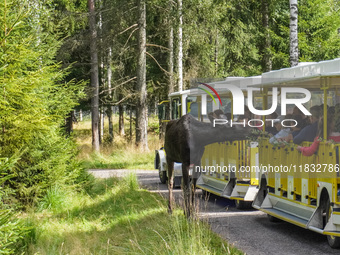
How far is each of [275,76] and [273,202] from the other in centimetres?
239

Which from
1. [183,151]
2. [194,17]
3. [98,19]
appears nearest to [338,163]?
[183,151]

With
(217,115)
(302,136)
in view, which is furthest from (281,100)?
(302,136)

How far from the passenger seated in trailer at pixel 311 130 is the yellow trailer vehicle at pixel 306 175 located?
18cm

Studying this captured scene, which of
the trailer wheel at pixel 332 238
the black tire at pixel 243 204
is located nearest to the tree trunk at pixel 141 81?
the black tire at pixel 243 204

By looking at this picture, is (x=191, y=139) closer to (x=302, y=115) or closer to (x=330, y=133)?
(x=302, y=115)

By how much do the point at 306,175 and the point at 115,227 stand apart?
390cm

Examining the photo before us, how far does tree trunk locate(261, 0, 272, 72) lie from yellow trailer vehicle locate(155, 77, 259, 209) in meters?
9.91

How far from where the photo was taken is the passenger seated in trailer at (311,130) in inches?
376

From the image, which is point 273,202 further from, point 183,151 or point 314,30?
point 314,30

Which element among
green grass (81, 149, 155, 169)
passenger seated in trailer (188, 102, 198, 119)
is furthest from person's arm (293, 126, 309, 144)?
green grass (81, 149, 155, 169)

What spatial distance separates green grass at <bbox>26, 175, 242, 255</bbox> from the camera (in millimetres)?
8344

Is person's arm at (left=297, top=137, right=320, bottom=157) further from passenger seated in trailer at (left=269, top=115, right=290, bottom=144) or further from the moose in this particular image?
the moose

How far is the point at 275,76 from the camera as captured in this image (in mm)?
10359

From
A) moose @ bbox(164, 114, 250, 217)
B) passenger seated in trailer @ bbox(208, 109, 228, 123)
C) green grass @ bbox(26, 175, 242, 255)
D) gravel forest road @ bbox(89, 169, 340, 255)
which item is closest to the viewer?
green grass @ bbox(26, 175, 242, 255)
